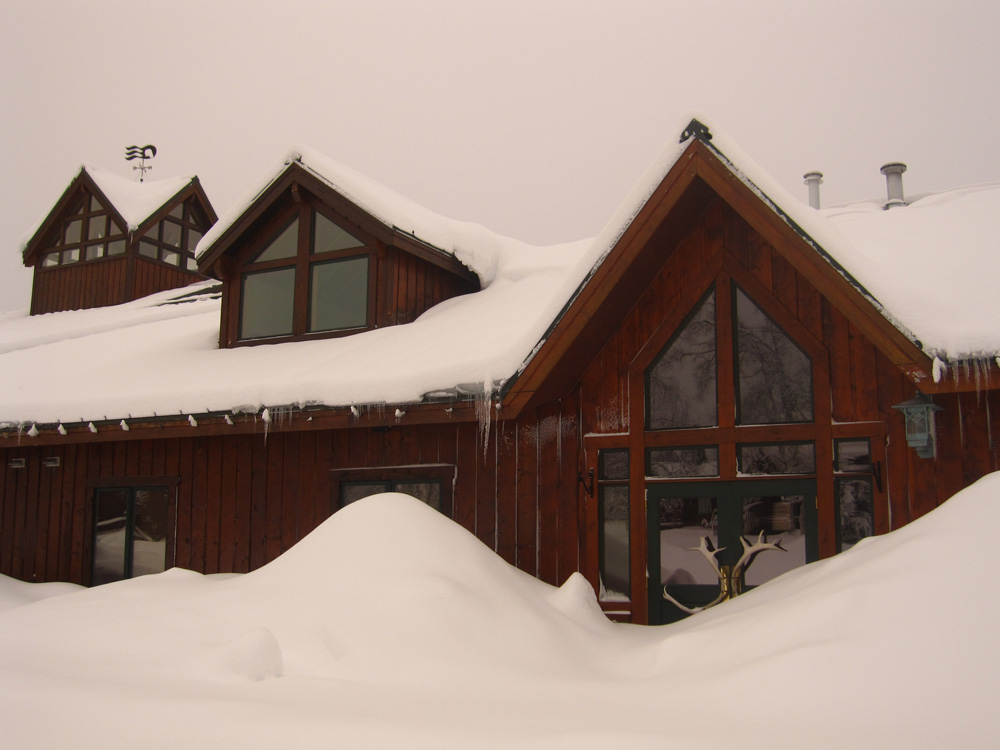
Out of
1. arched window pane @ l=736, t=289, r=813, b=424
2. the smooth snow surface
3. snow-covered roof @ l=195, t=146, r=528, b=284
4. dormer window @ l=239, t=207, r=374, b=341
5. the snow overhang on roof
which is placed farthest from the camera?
dormer window @ l=239, t=207, r=374, b=341

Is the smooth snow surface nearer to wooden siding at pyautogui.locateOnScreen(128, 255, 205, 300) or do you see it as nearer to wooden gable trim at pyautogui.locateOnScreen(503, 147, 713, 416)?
wooden gable trim at pyautogui.locateOnScreen(503, 147, 713, 416)

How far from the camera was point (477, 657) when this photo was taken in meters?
4.55

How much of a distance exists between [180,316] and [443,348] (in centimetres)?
811

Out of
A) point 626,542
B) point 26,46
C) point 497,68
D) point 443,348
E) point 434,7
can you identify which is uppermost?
point 434,7

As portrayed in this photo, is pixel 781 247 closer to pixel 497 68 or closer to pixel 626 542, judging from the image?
pixel 626 542

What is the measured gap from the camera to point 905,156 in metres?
93.2

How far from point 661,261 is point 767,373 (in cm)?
132

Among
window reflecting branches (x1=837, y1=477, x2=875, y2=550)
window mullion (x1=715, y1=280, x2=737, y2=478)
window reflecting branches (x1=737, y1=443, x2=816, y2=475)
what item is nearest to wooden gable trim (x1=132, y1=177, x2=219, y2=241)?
window mullion (x1=715, y1=280, x2=737, y2=478)

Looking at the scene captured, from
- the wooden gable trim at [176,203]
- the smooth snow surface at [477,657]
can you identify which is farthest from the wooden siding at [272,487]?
the wooden gable trim at [176,203]

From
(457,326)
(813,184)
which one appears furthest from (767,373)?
(813,184)

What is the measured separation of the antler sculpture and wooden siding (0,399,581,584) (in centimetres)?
113

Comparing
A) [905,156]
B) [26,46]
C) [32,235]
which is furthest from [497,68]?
[32,235]

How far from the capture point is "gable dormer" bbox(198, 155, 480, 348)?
980 centimetres

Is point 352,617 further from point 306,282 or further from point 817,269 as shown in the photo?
point 306,282
